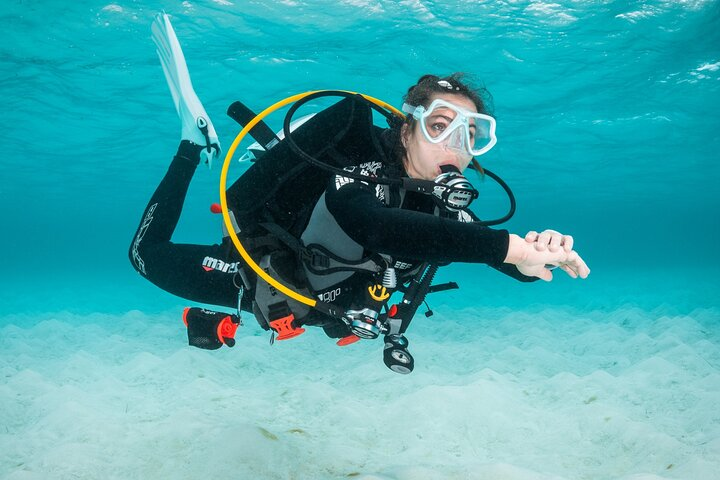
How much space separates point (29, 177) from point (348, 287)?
36412 millimetres

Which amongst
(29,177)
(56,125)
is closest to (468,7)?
(56,125)

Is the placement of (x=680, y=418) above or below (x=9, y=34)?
below

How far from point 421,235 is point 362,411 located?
393cm

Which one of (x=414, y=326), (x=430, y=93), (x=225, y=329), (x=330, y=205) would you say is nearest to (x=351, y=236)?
(x=330, y=205)

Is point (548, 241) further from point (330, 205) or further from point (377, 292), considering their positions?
point (377, 292)

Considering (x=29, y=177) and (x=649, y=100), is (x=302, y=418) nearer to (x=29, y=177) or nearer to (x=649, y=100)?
(x=649, y=100)

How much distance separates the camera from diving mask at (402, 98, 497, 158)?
10.4ft

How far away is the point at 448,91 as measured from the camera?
11.3 feet

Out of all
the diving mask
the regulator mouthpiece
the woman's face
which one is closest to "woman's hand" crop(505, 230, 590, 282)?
the regulator mouthpiece

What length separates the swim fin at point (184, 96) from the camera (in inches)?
218

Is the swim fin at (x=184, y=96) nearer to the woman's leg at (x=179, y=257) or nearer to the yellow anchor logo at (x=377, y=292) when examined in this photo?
the woman's leg at (x=179, y=257)

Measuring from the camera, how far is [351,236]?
7.93ft

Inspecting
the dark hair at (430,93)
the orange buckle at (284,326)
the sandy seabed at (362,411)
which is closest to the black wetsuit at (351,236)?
the dark hair at (430,93)

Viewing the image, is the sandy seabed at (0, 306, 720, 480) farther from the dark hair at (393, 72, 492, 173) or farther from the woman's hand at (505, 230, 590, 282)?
the dark hair at (393, 72, 492, 173)
